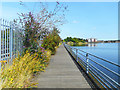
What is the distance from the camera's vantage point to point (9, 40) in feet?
15.4

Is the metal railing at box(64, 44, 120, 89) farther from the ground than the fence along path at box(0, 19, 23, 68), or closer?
closer

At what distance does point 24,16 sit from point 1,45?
2560mm

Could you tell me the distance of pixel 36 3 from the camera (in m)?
6.89

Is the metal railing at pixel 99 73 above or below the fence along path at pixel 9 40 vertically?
below

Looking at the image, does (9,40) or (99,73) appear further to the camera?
(9,40)

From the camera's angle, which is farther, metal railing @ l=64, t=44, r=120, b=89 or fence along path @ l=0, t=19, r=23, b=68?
fence along path @ l=0, t=19, r=23, b=68

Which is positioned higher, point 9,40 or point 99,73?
point 9,40

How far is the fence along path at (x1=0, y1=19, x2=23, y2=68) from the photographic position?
4.06 m

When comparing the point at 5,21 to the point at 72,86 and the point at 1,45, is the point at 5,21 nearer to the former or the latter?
the point at 1,45

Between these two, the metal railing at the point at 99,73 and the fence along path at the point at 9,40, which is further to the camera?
the fence along path at the point at 9,40

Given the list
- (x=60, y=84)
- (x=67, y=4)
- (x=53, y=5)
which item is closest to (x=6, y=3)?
(x=53, y=5)

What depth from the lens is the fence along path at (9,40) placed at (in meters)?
4.06

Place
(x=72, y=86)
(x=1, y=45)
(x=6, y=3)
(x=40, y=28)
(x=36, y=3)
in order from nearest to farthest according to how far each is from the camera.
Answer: (x=72, y=86) → (x=1, y=45) → (x=6, y=3) → (x=40, y=28) → (x=36, y=3)

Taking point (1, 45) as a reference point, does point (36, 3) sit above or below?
above
